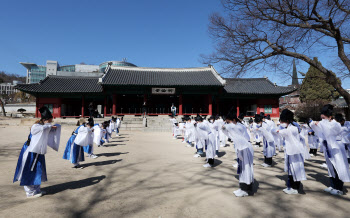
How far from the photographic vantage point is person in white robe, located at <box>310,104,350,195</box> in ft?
12.3

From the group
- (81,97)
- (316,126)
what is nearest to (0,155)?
(316,126)

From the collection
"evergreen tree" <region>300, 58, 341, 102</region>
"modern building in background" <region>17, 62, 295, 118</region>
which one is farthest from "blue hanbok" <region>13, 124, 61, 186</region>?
"evergreen tree" <region>300, 58, 341, 102</region>

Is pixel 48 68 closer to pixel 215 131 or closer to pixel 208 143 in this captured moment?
pixel 215 131

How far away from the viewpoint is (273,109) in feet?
78.3

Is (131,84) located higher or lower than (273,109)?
higher

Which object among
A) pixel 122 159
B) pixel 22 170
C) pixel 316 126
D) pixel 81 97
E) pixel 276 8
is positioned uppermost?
pixel 276 8

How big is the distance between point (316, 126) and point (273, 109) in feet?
71.4

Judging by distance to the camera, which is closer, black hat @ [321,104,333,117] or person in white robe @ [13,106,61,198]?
person in white robe @ [13,106,61,198]

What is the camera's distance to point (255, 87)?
24.9m

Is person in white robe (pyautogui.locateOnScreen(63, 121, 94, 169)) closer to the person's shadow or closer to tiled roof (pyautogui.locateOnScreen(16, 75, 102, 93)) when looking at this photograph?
the person's shadow

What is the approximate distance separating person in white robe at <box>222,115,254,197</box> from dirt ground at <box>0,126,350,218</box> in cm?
23

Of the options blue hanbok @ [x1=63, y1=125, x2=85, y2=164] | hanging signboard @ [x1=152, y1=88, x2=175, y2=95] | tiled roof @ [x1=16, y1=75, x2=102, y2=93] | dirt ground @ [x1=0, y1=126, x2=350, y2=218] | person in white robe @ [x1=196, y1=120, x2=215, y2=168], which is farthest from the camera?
hanging signboard @ [x1=152, y1=88, x2=175, y2=95]

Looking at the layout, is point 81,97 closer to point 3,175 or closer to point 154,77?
point 154,77

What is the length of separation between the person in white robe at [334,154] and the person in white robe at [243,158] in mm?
1677
